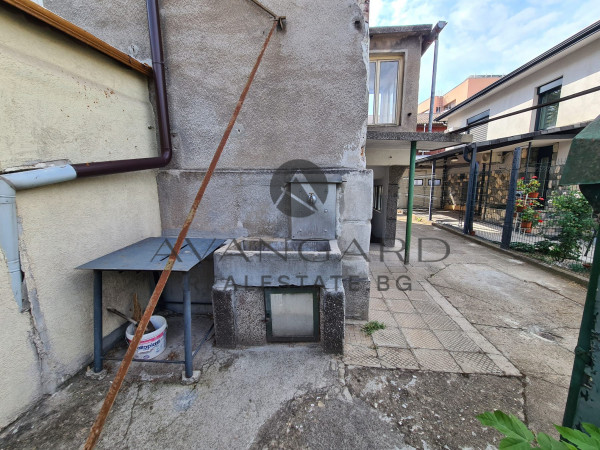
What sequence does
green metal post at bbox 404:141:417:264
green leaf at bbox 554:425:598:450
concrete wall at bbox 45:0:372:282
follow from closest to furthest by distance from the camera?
green leaf at bbox 554:425:598:450 < concrete wall at bbox 45:0:372:282 < green metal post at bbox 404:141:417:264

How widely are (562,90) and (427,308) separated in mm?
10018

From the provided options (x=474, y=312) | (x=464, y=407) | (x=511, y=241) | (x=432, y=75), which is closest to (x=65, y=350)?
(x=464, y=407)

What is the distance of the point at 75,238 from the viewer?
2.37 metres

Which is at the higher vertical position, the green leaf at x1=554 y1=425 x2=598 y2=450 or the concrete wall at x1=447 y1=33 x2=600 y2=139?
the concrete wall at x1=447 y1=33 x2=600 y2=139

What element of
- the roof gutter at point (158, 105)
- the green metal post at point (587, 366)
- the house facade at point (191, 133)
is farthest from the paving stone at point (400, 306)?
the roof gutter at point (158, 105)

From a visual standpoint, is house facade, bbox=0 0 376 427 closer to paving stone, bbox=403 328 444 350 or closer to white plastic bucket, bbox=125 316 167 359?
white plastic bucket, bbox=125 316 167 359

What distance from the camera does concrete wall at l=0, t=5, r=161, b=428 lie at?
192 centimetres

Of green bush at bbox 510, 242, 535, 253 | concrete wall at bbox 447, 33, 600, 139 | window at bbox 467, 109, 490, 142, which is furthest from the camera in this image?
window at bbox 467, 109, 490, 142

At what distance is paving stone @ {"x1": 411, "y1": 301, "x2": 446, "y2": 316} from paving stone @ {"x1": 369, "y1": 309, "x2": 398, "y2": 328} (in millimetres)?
514

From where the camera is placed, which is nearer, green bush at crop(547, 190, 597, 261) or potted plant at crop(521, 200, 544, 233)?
green bush at crop(547, 190, 597, 261)

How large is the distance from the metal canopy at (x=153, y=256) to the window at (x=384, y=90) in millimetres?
4808

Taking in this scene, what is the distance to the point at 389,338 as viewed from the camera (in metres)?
3.01

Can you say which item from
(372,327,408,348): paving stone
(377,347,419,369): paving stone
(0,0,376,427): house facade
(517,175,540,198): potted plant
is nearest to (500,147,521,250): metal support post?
(517,175,540,198): potted plant

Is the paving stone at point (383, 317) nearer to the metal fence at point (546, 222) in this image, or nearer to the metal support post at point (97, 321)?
the metal support post at point (97, 321)
